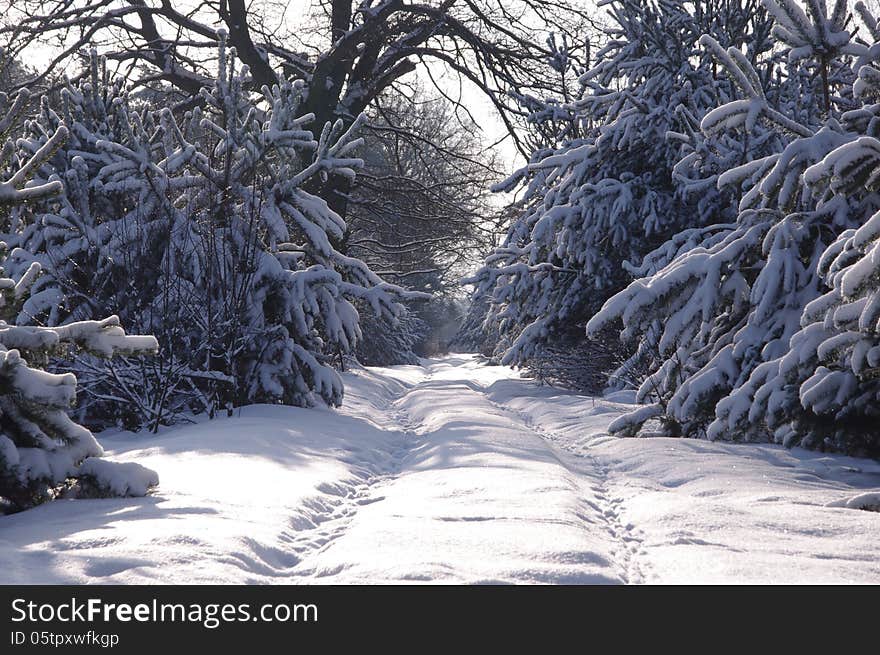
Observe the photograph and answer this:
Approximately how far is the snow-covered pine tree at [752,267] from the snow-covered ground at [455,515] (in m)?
0.64

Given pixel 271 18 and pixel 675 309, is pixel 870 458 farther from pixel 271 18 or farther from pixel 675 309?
pixel 271 18

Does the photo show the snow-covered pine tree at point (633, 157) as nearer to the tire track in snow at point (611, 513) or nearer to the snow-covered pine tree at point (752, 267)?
the snow-covered pine tree at point (752, 267)

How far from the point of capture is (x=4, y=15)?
50.1 feet

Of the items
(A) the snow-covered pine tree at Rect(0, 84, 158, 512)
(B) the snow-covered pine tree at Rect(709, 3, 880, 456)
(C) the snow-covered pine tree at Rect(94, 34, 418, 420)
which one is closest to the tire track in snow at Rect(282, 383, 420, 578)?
(A) the snow-covered pine tree at Rect(0, 84, 158, 512)

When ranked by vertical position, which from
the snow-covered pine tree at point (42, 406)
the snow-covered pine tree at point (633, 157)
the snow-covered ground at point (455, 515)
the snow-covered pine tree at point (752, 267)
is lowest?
the snow-covered ground at point (455, 515)

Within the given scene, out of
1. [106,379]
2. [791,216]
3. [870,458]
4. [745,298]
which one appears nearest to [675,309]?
[745,298]

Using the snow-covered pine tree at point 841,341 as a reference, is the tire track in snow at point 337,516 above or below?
below

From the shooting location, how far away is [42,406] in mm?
3764

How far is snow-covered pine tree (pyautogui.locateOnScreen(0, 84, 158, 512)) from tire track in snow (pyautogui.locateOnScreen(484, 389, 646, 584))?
2495 millimetres

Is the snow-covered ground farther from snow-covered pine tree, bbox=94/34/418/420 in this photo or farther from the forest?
snow-covered pine tree, bbox=94/34/418/420

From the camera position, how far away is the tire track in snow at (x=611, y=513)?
10.3ft

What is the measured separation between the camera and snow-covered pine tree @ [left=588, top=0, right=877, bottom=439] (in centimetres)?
529

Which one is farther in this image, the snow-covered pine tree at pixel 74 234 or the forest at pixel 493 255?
the snow-covered pine tree at pixel 74 234

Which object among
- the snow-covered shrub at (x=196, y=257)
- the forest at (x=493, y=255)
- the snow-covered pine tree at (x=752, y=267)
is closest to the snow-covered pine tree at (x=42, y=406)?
the forest at (x=493, y=255)
